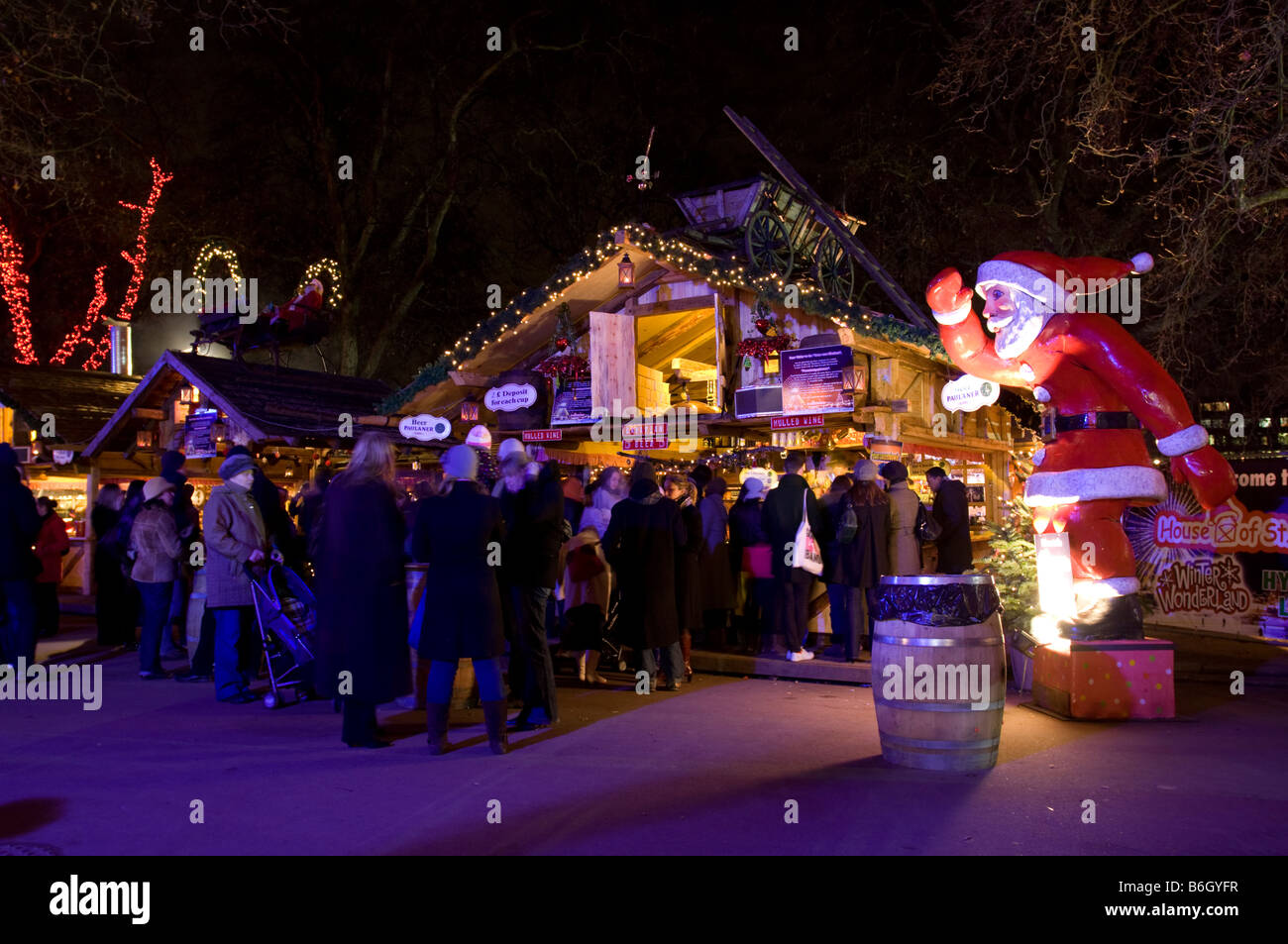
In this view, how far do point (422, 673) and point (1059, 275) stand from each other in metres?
5.90

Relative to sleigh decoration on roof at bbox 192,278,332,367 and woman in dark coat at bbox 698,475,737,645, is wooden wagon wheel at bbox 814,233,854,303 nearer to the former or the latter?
sleigh decoration on roof at bbox 192,278,332,367

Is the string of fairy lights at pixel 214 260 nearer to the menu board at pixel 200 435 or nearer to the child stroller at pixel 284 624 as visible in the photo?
the menu board at pixel 200 435

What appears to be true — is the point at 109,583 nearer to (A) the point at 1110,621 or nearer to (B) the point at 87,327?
(A) the point at 1110,621

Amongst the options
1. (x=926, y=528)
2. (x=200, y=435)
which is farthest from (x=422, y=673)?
(x=200, y=435)

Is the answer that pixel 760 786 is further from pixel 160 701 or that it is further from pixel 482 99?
pixel 482 99

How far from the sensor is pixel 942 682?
5598mm

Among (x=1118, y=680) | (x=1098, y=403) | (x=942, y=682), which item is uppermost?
(x=1098, y=403)

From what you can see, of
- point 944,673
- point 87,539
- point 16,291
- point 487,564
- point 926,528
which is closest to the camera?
point 944,673

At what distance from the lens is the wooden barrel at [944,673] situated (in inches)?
219

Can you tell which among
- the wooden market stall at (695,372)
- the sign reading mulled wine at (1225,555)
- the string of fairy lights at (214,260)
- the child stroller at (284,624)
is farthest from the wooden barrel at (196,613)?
the string of fairy lights at (214,260)

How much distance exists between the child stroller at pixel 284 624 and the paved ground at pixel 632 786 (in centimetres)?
52

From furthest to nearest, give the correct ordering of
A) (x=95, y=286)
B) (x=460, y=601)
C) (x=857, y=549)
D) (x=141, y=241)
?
(x=95, y=286)
(x=141, y=241)
(x=857, y=549)
(x=460, y=601)
